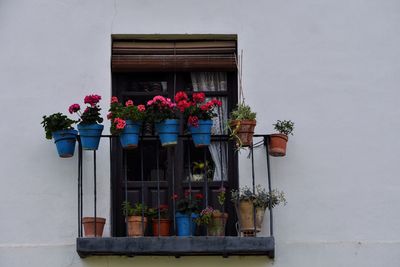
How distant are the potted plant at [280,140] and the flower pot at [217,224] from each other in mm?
785

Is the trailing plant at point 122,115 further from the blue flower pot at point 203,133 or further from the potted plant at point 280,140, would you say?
the potted plant at point 280,140

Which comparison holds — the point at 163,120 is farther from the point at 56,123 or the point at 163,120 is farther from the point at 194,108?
the point at 56,123

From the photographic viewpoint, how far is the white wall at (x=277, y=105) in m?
11.0

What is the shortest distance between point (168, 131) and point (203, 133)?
13.0 inches

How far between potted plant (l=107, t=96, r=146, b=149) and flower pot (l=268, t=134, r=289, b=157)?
1.25 meters

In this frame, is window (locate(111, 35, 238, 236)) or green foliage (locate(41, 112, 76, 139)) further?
window (locate(111, 35, 238, 236))

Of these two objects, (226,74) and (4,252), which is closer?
(4,252)

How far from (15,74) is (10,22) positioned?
553 millimetres

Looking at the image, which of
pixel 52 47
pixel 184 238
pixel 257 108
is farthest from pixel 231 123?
pixel 52 47

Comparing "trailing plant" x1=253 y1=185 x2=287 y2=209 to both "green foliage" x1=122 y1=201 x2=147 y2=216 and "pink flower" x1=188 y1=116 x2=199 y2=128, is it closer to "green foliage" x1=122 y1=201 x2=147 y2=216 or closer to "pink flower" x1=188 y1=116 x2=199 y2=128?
"pink flower" x1=188 y1=116 x2=199 y2=128

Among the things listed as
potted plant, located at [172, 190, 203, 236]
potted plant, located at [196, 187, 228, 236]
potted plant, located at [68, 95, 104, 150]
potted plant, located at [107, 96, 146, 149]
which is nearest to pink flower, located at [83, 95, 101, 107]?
potted plant, located at [68, 95, 104, 150]

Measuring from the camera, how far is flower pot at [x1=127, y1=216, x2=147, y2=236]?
10.8 metres

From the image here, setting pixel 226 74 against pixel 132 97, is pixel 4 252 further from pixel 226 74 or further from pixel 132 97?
pixel 226 74

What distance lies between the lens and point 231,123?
10.9 m
